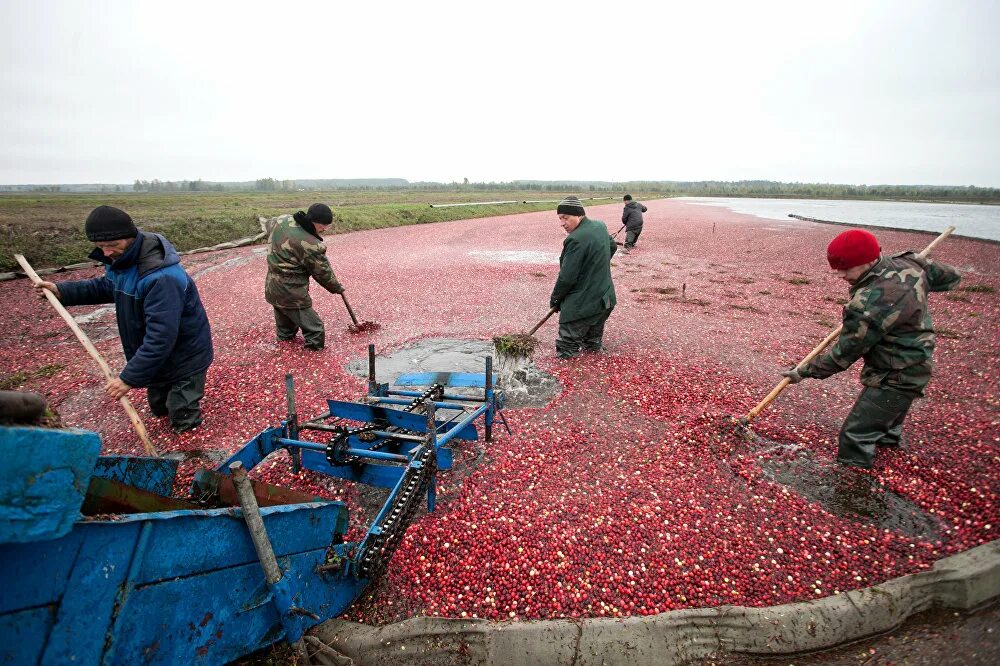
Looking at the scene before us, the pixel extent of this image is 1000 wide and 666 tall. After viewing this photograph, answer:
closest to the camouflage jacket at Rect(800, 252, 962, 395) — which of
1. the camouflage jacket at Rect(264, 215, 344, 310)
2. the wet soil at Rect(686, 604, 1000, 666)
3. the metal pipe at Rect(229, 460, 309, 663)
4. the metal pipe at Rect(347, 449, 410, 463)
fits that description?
the wet soil at Rect(686, 604, 1000, 666)

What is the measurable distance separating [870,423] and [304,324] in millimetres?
7666

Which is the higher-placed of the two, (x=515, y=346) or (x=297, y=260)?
(x=297, y=260)

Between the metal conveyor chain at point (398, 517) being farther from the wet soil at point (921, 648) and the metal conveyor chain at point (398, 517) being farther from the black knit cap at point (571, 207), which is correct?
the black knit cap at point (571, 207)

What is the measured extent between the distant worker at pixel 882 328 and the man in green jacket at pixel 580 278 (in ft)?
10.8

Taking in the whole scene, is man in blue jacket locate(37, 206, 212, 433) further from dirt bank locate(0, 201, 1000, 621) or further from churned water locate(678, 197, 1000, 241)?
churned water locate(678, 197, 1000, 241)

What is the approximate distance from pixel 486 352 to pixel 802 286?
11041 millimetres

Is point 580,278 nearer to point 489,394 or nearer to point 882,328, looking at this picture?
point 489,394

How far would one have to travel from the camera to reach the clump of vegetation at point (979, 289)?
1302 cm

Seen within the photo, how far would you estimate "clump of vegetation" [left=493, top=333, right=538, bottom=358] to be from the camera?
26.9ft

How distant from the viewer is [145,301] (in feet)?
15.1

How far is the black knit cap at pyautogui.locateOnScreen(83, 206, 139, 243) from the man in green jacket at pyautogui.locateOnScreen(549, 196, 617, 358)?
518 cm

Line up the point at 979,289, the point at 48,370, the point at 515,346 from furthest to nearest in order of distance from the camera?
1. the point at 979,289
2. the point at 515,346
3. the point at 48,370

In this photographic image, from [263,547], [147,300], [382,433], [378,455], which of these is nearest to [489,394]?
[382,433]

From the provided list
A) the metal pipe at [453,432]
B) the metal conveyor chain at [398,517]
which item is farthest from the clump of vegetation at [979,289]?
the metal conveyor chain at [398,517]
